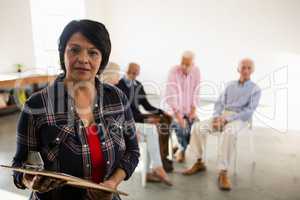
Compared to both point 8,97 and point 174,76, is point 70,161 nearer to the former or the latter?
point 174,76

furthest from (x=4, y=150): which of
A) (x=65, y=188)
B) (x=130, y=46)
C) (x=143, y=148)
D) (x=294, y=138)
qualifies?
(x=130, y=46)

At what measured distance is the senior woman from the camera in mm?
998

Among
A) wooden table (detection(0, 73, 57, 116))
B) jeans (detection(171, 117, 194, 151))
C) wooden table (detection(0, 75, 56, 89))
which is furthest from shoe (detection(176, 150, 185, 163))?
wooden table (detection(0, 75, 56, 89))

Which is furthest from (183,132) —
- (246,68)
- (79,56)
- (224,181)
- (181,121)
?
(79,56)

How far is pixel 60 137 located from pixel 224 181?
224 cm

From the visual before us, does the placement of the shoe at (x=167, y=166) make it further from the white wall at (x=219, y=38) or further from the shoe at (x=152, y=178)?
the white wall at (x=219, y=38)

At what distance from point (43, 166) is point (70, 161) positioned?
9 centimetres

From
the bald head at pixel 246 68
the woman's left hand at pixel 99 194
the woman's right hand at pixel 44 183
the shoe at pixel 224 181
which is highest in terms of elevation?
the bald head at pixel 246 68

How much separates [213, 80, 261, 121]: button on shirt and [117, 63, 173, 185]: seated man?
684 millimetres

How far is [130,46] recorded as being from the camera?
770cm

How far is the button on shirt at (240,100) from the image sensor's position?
324 cm

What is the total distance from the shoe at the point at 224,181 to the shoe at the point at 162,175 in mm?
479

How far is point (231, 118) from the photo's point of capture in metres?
3.25

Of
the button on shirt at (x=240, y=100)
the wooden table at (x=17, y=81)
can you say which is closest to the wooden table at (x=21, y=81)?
the wooden table at (x=17, y=81)
